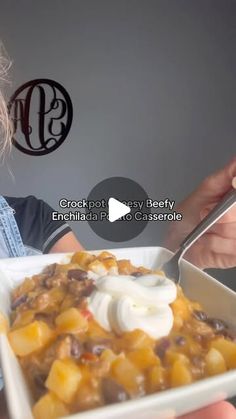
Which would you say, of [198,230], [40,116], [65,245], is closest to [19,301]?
[198,230]

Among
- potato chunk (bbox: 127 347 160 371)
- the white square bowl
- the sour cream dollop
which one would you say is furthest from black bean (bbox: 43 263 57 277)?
potato chunk (bbox: 127 347 160 371)

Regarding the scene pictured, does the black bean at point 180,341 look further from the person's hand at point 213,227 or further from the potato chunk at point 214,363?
the person's hand at point 213,227

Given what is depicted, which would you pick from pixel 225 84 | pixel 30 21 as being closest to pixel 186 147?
pixel 225 84

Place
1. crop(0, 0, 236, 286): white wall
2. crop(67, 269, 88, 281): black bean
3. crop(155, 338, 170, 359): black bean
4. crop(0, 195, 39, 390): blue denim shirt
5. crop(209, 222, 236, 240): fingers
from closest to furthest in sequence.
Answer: crop(155, 338, 170, 359): black bean
crop(67, 269, 88, 281): black bean
crop(209, 222, 236, 240): fingers
crop(0, 195, 39, 390): blue denim shirt
crop(0, 0, 236, 286): white wall

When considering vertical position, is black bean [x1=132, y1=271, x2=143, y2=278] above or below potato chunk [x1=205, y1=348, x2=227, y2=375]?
above

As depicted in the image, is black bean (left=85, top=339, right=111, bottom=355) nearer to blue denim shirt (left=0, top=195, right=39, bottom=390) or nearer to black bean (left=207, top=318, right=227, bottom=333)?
black bean (left=207, top=318, right=227, bottom=333)

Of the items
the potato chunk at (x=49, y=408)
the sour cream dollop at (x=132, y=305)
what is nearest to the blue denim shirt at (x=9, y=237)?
the sour cream dollop at (x=132, y=305)

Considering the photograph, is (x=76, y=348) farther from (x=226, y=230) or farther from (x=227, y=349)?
(x=226, y=230)
